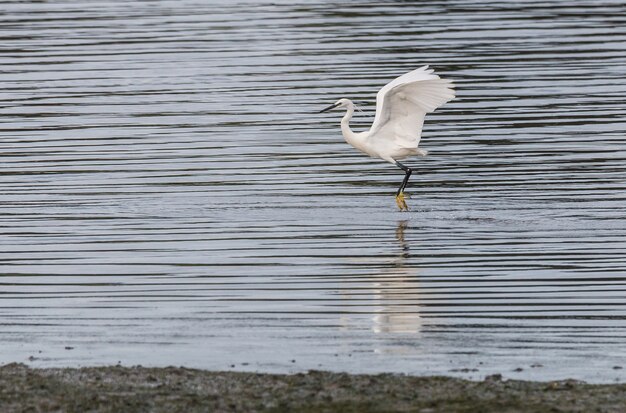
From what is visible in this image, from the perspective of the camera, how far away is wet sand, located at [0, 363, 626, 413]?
8.72 meters

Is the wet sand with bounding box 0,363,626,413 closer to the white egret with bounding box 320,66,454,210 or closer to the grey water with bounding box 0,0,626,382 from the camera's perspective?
the grey water with bounding box 0,0,626,382

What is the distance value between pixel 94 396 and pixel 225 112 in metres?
14.2

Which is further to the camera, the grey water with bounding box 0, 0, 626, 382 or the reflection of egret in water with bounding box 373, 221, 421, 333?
the reflection of egret in water with bounding box 373, 221, 421, 333

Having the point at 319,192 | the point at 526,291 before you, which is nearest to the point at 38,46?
the point at 319,192

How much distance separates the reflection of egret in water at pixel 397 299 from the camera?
10.9 meters

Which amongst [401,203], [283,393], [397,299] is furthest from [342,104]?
[283,393]

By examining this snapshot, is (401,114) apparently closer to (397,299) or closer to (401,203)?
(401,203)

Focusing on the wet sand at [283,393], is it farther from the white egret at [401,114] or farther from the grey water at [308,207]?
the white egret at [401,114]

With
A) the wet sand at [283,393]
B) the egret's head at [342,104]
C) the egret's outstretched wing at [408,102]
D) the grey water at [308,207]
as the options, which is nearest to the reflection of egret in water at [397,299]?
the grey water at [308,207]

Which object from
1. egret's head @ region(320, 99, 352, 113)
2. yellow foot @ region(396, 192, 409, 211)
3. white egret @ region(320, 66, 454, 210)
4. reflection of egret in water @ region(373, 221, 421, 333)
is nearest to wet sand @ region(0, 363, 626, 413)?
reflection of egret in water @ region(373, 221, 421, 333)

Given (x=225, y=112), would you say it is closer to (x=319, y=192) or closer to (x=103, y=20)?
(x=319, y=192)

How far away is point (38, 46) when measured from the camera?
102ft

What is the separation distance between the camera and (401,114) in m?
17.5

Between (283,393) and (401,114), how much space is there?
28.7 feet
